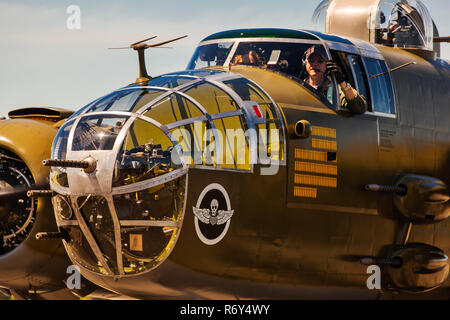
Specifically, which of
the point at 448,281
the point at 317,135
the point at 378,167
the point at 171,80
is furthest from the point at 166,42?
the point at 448,281

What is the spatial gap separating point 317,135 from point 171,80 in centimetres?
193

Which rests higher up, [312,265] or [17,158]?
[17,158]

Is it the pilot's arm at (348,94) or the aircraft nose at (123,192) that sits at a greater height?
the pilot's arm at (348,94)

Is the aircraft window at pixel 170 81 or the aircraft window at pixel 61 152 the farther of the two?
the aircraft window at pixel 170 81

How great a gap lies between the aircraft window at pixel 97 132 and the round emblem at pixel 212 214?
1.20 meters

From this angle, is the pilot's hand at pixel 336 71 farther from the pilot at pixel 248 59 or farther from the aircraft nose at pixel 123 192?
the aircraft nose at pixel 123 192

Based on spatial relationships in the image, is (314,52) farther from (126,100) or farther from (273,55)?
(126,100)

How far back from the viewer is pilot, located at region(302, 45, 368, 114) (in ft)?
35.9

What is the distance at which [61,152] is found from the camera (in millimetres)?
9945

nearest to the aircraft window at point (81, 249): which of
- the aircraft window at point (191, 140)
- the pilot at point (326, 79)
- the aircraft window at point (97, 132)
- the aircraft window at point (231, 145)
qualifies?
the aircraft window at point (97, 132)

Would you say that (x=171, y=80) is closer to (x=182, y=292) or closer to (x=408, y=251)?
(x=182, y=292)

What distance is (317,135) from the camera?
1042 centimetres

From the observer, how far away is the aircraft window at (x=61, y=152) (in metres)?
9.86

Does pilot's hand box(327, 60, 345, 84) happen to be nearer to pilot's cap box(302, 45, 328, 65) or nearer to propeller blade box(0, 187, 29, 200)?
pilot's cap box(302, 45, 328, 65)
